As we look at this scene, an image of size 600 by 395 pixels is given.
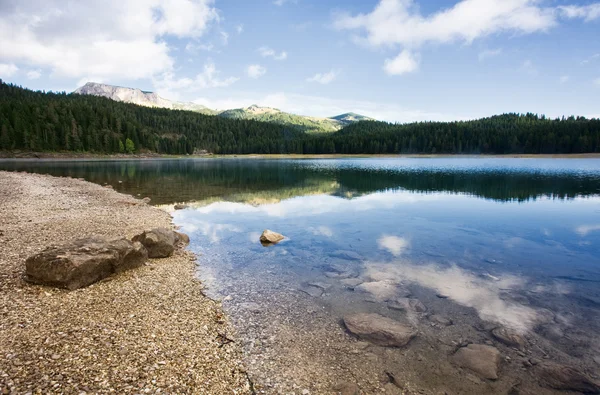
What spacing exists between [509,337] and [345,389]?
538 cm

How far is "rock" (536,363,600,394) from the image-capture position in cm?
699

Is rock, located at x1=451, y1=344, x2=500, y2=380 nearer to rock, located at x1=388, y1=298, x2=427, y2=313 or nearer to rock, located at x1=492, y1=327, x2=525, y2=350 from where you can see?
rock, located at x1=492, y1=327, x2=525, y2=350

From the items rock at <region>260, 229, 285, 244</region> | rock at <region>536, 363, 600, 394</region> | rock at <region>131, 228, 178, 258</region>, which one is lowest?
rock at <region>536, 363, 600, 394</region>

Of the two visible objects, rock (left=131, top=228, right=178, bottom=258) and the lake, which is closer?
the lake

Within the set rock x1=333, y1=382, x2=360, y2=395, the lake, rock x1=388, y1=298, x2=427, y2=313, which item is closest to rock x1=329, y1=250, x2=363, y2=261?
the lake

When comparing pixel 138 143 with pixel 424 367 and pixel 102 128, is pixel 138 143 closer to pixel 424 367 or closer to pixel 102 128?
pixel 102 128

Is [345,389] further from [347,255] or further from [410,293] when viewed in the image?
[347,255]

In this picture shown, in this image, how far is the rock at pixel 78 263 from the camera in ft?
33.7

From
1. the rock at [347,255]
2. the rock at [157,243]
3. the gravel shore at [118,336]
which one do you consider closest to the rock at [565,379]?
the gravel shore at [118,336]

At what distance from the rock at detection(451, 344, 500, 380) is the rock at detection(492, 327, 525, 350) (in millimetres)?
649

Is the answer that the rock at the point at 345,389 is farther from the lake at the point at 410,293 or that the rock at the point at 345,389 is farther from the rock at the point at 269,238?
the rock at the point at 269,238

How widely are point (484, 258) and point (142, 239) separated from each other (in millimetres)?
16777

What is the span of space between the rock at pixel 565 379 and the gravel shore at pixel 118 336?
6886 millimetres

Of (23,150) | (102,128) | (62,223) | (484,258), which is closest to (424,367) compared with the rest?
(484,258)
